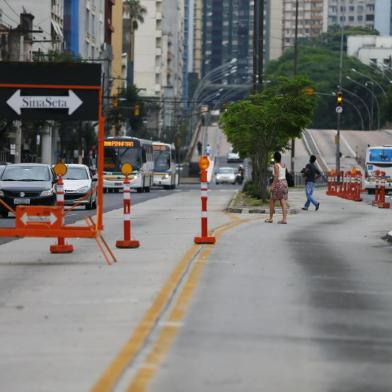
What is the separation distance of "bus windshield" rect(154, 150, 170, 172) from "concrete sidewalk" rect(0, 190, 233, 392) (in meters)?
61.2

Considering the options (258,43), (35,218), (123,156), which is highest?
(258,43)

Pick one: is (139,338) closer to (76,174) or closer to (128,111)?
(76,174)

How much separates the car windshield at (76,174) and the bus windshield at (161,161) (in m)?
41.5

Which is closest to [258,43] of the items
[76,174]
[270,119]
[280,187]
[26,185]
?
[270,119]

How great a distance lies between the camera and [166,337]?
11109 millimetres

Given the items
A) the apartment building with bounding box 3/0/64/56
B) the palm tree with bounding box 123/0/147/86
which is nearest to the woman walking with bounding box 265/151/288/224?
the apartment building with bounding box 3/0/64/56

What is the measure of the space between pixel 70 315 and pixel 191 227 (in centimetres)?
1616

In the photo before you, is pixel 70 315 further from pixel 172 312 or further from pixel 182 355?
pixel 182 355

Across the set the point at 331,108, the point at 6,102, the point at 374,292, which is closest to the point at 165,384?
the point at 374,292

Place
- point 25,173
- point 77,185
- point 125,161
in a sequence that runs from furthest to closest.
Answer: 1. point 125,161
2. point 77,185
3. point 25,173

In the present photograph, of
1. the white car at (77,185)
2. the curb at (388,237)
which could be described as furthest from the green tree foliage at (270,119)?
the curb at (388,237)

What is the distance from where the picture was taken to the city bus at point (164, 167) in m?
85.2

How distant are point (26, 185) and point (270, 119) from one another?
38.7ft

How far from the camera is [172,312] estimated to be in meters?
12.9
